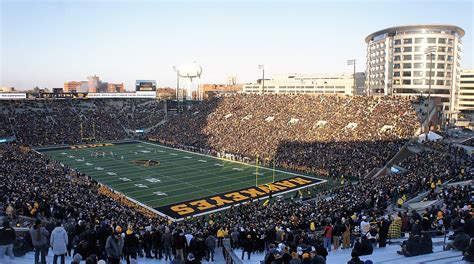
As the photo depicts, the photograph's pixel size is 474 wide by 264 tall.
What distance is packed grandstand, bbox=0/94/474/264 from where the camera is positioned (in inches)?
418

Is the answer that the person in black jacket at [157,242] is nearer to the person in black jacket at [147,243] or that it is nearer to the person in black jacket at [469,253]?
the person in black jacket at [147,243]

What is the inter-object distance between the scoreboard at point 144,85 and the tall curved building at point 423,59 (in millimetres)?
47051

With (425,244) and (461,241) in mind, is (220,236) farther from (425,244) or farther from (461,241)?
(461,241)

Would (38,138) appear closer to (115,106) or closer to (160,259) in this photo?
(115,106)

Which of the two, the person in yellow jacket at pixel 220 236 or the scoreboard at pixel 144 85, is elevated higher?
the scoreboard at pixel 144 85

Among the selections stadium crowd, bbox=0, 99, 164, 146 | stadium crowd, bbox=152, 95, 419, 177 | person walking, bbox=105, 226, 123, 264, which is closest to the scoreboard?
stadium crowd, bbox=0, 99, 164, 146

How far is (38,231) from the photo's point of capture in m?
8.32

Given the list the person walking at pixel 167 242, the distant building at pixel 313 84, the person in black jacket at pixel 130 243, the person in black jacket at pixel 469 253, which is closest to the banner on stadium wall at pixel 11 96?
the person walking at pixel 167 242

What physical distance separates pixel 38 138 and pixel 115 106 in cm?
2154

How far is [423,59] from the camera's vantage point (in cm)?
7519

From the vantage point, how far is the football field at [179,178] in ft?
88.2

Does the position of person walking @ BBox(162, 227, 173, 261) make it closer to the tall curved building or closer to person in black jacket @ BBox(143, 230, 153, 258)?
person in black jacket @ BBox(143, 230, 153, 258)

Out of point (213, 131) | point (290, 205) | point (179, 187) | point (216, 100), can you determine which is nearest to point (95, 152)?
point (213, 131)

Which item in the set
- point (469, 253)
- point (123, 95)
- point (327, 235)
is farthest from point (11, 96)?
point (469, 253)
